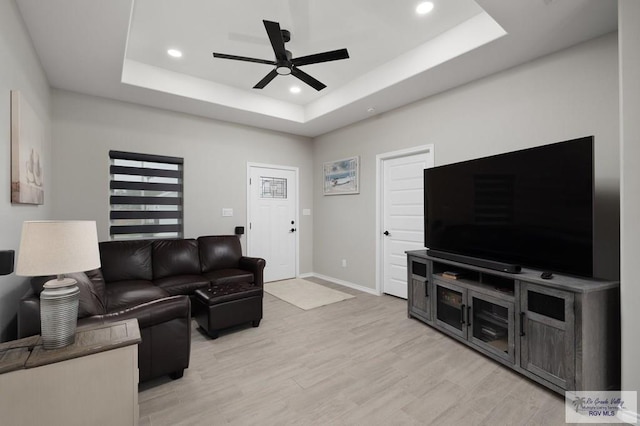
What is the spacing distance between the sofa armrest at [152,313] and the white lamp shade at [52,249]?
0.61m

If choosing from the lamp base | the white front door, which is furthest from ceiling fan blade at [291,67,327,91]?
the lamp base

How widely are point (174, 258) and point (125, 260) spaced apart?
550mm

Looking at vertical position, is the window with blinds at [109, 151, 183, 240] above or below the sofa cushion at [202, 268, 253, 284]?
above

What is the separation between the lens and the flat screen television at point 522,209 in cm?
212

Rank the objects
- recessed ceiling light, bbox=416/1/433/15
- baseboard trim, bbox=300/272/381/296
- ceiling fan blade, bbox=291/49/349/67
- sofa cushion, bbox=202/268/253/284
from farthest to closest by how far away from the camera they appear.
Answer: baseboard trim, bbox=300/272/381/296
sofa cushion, bbox=202/268/253/284
ceiling fan blade, bbox=291/49/349/67
recessed ceiling light, bbox=416/1/433/15

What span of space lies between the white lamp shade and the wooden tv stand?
285 cm

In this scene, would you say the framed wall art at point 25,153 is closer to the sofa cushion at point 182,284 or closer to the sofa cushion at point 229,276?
the sofa cushion at point 182,284

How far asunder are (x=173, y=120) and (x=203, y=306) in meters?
2.89

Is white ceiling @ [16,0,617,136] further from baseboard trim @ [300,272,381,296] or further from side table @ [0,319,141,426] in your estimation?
baseboard trim @ [300,272,381,296]

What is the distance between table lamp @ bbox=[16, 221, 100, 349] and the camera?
133 centimetres

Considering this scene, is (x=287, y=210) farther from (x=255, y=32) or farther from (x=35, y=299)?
(x=35, y=299)

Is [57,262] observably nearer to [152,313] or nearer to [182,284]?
[152,313]

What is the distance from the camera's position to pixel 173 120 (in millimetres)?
4406

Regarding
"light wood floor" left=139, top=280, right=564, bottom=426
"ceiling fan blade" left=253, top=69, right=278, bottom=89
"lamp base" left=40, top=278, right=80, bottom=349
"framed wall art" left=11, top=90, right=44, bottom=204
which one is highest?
"ceiling fan blade" left=253, top=69, right=278, bottom=89
